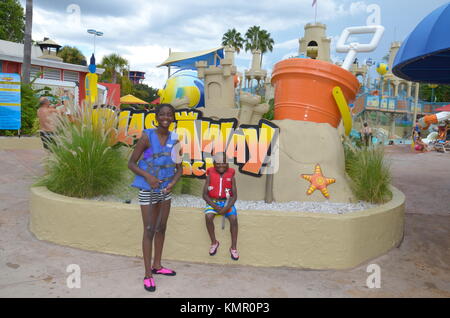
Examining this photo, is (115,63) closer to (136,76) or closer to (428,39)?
(136,76)

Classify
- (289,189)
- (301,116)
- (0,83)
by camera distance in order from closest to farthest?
1. (289,189)
2. (301,116)
3. (0,83)

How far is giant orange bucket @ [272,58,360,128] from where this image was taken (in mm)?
5695

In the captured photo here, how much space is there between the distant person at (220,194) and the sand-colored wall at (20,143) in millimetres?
10343

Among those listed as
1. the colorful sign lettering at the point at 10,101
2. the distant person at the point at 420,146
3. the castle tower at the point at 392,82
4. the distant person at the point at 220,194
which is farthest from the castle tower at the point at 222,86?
the castle tower at the point at 392,82

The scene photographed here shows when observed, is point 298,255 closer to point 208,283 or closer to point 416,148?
point 208,283

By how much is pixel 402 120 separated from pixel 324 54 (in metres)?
28.4

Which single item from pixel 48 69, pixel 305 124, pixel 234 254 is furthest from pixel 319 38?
pixel 48 69

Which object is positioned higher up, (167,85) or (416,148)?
(167,85)

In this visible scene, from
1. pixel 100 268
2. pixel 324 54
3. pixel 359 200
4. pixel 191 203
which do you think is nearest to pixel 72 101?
pixel 191 203

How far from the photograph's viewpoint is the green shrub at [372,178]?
17.6 feet

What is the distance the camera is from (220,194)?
163 inches

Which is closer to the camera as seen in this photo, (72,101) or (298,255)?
(298,255)

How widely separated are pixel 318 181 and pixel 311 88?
1447mm

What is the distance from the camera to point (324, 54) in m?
11.3
